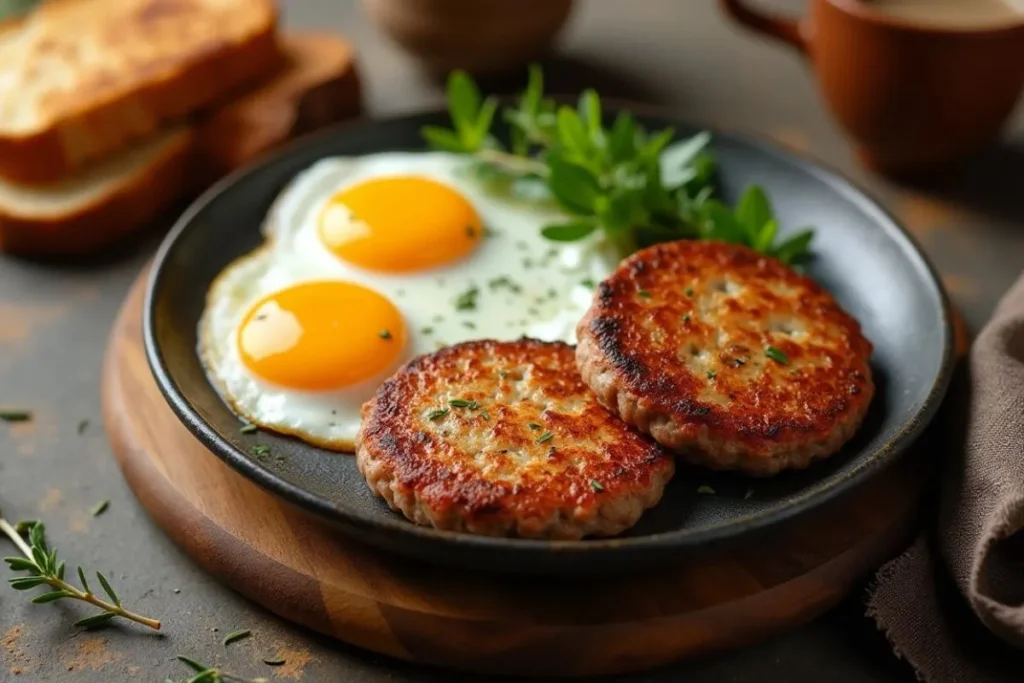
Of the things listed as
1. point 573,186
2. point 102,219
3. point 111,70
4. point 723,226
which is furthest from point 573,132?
point 111,70

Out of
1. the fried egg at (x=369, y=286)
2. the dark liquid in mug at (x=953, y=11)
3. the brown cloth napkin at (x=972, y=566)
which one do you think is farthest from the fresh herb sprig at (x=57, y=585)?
the dark liquid in mug at (x=953, y=11)

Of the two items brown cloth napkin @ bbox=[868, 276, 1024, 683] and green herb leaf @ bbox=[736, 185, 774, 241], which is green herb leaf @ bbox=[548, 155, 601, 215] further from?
brown cloth napkin @ bbox=[868, 276, 1024, 683]

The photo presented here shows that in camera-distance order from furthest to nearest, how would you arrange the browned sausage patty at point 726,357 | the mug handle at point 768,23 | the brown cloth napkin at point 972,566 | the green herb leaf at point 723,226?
the mug handle at point 768,23 < the green herb leaf at point 723,226 < the browned sausage patty at point 726,357 < the brown cloth napkin at point 972,566

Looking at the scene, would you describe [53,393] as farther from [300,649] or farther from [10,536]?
[300,649]

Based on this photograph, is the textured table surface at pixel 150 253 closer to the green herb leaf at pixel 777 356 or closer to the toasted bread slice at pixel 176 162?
the toasted bread slice at pixel 176 162

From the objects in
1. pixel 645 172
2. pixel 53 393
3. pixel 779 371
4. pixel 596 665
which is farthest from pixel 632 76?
pixel 596 665

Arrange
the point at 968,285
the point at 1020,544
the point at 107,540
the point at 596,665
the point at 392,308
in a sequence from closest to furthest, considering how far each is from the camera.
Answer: the point at 596,665
the point at 1020,544
the point at 107,540
the point at 392,308
the point at 968,285
